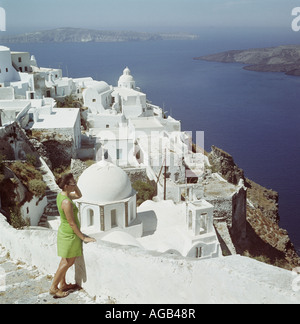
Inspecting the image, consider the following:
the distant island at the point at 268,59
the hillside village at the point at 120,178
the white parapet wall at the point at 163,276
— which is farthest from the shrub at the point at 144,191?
the distant island at the point at 268,59

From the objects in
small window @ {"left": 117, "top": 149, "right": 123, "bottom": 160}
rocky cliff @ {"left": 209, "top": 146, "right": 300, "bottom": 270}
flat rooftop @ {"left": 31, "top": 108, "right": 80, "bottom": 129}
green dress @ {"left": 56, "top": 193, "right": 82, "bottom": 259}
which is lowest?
rocky cliff @ {"left": 209, "top": 146, "right": 300, "bottom": 270}

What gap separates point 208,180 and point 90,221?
9660 mm

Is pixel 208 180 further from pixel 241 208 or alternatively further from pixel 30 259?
pixel 30 259

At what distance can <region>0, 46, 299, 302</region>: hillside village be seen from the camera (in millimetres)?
12688

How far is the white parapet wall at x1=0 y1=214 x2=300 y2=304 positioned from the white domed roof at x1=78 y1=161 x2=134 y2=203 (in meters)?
6.70

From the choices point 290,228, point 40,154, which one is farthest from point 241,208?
point 290,228

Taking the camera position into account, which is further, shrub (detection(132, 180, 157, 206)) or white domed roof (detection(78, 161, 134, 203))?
shrub (detection(132, 180, 157, 206))

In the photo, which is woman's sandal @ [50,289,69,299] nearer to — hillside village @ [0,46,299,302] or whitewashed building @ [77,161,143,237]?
hillside village @ [0,46,299,302]

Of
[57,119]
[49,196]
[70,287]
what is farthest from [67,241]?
[57,119]

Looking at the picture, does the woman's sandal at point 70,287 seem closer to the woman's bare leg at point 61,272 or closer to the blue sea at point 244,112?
the woman's bare leg at point 61,272

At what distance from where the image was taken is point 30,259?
5871mm

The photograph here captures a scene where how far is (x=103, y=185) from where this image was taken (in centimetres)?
1258

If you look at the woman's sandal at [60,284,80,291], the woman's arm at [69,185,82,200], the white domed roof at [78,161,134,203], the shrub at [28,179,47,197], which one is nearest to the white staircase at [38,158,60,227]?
the shrub at [28,179,47,197]

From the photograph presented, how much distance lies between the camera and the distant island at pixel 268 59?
12050 cm
